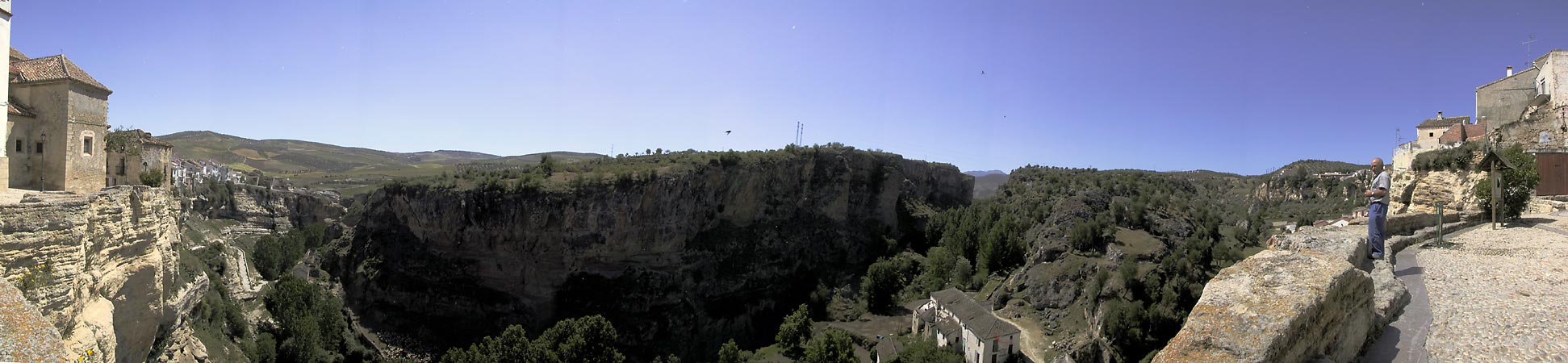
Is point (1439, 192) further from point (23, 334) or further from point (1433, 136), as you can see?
point (23, 334)

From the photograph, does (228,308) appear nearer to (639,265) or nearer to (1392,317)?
(639,265)

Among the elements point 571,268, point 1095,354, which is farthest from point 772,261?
point 1095,354

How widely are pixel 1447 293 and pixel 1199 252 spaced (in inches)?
794

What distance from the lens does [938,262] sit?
42312mm

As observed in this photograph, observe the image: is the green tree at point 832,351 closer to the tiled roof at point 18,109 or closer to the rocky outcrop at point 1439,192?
the rocky outcrop at point 1439,192

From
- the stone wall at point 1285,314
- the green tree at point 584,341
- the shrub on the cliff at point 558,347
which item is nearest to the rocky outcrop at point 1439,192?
the stone wall at point 1285,314

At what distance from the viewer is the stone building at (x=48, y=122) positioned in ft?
41.5

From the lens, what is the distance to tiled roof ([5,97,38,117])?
12.3 meters

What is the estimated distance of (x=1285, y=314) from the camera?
4305mm

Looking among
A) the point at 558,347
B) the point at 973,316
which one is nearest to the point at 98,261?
the point at 558,347

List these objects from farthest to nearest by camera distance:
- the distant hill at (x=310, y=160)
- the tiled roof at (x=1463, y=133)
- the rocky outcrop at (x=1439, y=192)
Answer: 1. the distant hill at (x=310, y=160)
2. the tiled roof at (x=1463, y=133)
3. the rocky outcrop at (x=1439, y=192)

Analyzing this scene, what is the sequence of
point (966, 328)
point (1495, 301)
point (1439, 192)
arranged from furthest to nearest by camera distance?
point (966, 328)
point (1439, 192)
point (1495, 301)

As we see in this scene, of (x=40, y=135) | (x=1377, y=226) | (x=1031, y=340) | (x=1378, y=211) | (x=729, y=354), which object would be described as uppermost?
(x=40, y=135)

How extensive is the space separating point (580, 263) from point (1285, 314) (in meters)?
36.2
